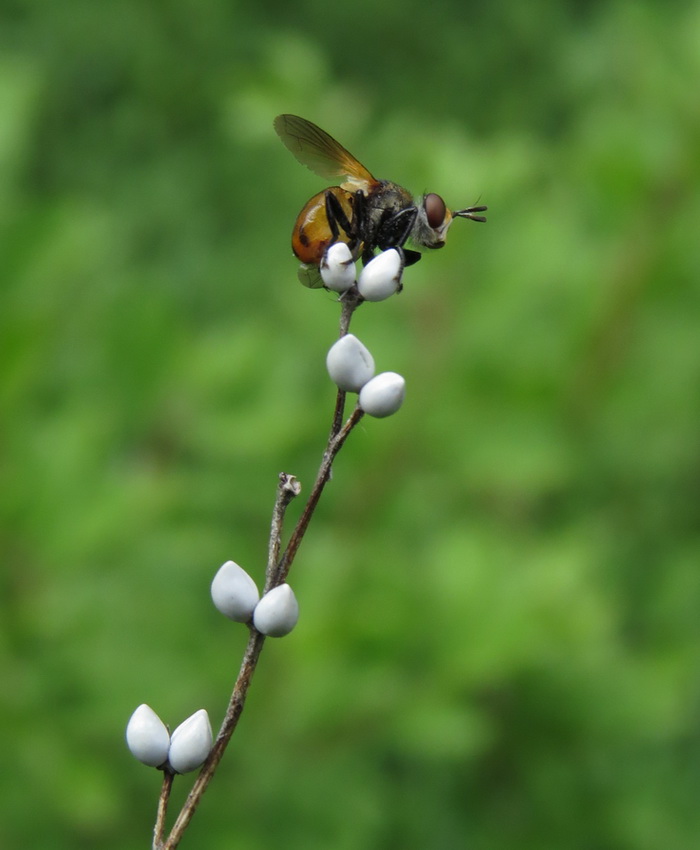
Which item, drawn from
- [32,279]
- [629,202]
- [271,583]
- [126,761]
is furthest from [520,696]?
[271,583]

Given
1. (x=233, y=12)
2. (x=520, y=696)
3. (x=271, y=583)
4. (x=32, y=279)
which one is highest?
(x=233, y=12)

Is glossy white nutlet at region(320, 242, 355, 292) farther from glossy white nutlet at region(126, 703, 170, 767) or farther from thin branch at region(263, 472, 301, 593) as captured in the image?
glossy white nutlet at region(126, 703, 170, 767)

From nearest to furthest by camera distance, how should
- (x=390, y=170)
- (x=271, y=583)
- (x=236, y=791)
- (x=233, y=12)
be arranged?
(x=271, y=583)
(x=236, y=791)
(x=390, y=170)
(x=233, y=12)

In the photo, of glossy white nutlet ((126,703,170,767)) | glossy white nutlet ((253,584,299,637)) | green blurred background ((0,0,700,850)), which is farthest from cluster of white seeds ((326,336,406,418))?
green blurred background ((0,0,700,850))

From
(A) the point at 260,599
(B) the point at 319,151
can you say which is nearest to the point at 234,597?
(A) the point at 260,599

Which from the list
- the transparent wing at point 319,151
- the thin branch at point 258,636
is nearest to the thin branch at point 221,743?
the thin branch at point 258,636

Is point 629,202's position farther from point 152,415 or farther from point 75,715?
point 75,715

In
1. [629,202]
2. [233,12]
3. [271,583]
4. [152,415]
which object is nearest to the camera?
[271,583]

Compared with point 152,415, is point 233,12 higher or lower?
higher

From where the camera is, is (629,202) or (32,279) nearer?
(32,279)
